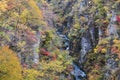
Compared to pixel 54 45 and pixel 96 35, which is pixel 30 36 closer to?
pixel 54 45

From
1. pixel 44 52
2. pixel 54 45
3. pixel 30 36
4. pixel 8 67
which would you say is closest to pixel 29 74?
pixel 8 67

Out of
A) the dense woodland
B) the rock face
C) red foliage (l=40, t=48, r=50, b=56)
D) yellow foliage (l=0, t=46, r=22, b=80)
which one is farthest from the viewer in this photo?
red foliage (l=40, t=48, r=50, b=56)

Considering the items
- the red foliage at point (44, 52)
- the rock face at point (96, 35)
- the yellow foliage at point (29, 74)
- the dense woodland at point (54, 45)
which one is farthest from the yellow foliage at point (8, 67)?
the rock face at point (96, 35)

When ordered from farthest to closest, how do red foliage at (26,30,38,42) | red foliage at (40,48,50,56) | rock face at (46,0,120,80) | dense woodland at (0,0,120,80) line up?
1. red foliage at (40,48,50,56)
2. rock face at (46,0,120,80)
3. red foliage at (26,30,38,42)
4. dense woodland at (0,0,120,80)

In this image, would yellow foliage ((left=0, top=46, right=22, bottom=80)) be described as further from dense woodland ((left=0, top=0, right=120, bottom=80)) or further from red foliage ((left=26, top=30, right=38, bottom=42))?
red foliage ((left=26, top=30, right=38, bottom=42))

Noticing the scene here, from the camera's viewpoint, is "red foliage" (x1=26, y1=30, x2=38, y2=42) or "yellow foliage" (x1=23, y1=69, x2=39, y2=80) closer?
"yellow foliage" (x1=23, y1=69, x2=39, y2=80)

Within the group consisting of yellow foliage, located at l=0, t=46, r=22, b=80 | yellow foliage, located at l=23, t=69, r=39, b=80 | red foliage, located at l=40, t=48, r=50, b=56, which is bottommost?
red foliage, located at l=40, t=48, r=50, b=56

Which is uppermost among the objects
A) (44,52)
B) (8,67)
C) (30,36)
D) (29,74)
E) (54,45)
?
(30,36)

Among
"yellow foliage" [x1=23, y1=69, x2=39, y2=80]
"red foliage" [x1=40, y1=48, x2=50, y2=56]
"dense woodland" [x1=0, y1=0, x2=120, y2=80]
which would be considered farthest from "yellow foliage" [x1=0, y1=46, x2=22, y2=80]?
"red foliage" [x1=40, y1=48, x2=50, y2=56]
